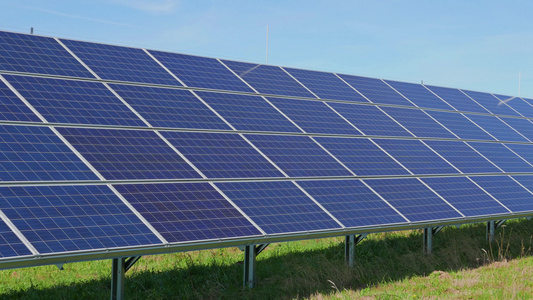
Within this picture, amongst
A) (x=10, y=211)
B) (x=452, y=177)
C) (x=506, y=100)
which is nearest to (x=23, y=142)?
(x=10, y=211)

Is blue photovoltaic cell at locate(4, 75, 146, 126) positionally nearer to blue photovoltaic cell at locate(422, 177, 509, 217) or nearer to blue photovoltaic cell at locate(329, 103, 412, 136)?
blue photovoltaic cell at locate(329, 103, 412, 136)

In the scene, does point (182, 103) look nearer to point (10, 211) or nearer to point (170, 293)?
point (170, 293)

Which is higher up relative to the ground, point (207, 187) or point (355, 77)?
point (355, 77)

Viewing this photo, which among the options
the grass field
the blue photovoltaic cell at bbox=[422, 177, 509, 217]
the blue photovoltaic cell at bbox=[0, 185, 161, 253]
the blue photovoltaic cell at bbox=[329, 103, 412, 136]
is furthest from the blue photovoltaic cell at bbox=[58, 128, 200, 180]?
the blue photovoltaic cell at bbox=[422, 177, 509, 217]

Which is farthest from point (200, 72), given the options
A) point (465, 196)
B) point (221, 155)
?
point (465, 196)

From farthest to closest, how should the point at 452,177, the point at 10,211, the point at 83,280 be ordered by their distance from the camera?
the point at 452,177
the point at 83,280
the point at 10,211

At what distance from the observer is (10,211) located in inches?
414

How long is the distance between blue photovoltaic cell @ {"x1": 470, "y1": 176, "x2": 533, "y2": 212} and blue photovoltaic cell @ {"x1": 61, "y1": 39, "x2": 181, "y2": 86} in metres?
10.1

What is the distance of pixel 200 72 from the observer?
62.2ft

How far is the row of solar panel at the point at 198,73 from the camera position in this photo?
1600 cm

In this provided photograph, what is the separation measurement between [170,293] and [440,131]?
1260cm

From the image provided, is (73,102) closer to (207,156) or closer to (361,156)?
(207,156)

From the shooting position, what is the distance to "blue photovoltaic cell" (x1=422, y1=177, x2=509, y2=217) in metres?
17.3

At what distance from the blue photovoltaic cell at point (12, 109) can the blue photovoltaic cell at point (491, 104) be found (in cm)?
2079
